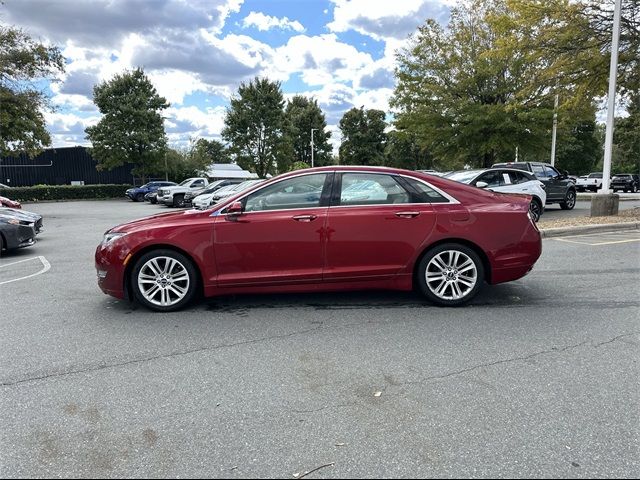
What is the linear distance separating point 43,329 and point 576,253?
8.21m

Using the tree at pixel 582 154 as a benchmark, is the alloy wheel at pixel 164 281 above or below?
below

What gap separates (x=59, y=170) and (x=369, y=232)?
51.0 metres

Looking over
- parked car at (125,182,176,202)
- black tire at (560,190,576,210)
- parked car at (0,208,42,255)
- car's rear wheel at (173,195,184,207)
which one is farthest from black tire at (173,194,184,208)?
black tire at (560,190,576,210)

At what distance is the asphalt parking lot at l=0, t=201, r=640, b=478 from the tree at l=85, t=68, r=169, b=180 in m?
34.5

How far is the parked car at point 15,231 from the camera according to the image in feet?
31.1

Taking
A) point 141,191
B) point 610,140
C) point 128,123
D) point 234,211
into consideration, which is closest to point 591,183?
point 610,140

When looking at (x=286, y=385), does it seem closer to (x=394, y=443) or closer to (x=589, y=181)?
(x=394, y=443)

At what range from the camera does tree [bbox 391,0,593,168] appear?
1983 cm

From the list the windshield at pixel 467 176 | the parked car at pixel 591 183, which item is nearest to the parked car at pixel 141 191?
the windshield at pixel 467 176

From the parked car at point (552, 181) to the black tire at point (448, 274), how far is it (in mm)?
12202

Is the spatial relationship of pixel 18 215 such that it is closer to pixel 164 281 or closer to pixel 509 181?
pixel 164 281

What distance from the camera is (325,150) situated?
66688 millimetres

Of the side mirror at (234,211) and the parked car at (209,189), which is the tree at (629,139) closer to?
the parked car at (209,189)

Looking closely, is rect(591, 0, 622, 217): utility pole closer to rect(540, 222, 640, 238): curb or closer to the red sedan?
rect(540, 222, 640, 238): curb
